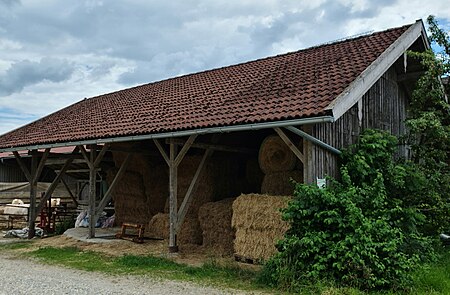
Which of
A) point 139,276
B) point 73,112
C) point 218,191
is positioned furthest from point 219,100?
point 73,112

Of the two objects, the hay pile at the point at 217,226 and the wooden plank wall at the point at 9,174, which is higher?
the wooden plank wall at the point at 9,174

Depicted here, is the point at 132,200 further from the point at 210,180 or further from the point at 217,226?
the point at 217,226

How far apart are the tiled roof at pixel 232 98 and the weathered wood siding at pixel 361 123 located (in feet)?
2.27

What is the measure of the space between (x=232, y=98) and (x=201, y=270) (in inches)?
143

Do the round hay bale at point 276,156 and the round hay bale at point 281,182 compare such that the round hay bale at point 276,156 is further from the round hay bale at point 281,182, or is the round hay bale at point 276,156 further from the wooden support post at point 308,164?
the wooden support post at point 308,164

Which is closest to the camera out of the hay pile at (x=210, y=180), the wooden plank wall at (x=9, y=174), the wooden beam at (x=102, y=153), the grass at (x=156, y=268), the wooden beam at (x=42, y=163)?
the grass at (x=156, y=268)

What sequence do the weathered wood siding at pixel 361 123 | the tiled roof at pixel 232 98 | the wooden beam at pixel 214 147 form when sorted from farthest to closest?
the wooden beam at pixel 214 147, the tiled roof at pixel 232 98, the weathered wood siding at pixel 361 123

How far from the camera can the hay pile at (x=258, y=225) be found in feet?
25.7

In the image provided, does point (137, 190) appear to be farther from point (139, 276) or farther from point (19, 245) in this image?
point (139, 276)

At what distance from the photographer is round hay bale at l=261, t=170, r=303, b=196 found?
343 inches

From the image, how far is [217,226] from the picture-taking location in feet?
32.4

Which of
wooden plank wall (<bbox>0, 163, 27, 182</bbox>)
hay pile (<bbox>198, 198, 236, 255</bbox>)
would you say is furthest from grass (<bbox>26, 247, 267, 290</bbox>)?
wooden plank wall (<bbox>0, 163, 27, 182</bbox>)

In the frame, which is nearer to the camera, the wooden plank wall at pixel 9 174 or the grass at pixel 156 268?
the grass at pixel 156 268

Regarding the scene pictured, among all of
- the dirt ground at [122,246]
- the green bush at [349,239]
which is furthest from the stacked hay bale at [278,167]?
the dirt ground at [122,246]
